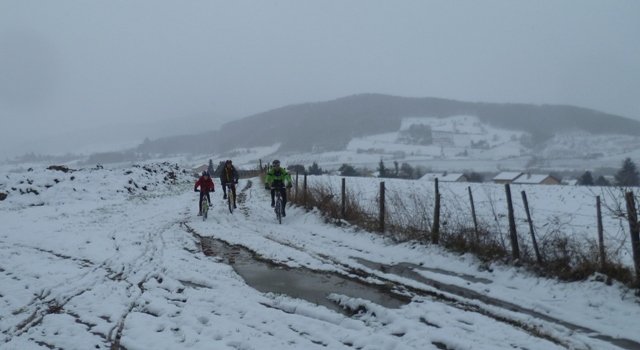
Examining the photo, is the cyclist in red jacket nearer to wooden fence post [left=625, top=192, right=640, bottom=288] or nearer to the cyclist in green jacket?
the cyclist in green jacket

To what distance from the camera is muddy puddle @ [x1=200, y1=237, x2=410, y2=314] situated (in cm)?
694

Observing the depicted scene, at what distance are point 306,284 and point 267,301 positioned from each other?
3.73ft

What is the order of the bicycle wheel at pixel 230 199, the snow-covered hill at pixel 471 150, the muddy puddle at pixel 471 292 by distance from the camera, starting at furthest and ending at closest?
the snow-covered hill at pixel 471 150, the bicycle wheel at pixel 230 199, the muddy puddle at pixel 471 292

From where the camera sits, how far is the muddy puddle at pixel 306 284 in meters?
6.94

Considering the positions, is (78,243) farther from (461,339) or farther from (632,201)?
(632,201)

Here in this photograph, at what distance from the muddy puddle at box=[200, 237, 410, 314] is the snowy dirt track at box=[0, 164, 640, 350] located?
21 cm

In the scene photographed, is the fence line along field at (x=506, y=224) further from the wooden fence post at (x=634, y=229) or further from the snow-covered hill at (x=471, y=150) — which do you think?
the snow-covered hill at (x=471, y=150)

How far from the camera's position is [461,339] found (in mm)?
5336

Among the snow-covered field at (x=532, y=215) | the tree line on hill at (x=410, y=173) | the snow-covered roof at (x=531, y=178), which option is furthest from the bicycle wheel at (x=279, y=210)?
the snow-covered roof at (x=531, y=178)

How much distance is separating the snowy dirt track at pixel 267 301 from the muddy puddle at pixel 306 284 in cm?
21

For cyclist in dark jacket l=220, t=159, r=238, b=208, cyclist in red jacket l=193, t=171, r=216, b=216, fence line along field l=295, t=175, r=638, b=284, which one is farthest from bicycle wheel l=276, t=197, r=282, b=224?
cyclist in dark jacket l=220, t=159, r=238, b=208

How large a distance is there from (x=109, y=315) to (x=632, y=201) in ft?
25.7

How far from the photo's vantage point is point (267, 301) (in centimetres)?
679

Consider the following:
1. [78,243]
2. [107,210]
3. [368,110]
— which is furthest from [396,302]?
[368,110]
